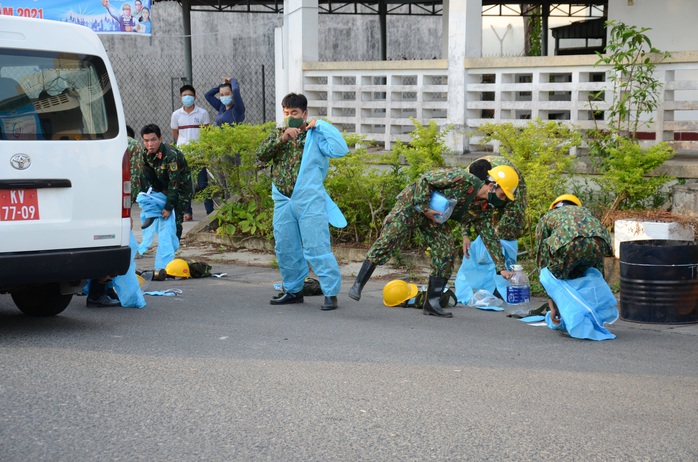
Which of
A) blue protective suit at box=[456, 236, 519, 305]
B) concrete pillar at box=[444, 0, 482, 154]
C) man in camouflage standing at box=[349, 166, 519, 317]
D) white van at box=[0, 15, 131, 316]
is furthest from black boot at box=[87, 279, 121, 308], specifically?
concrete pillar at box=[444, 0, 482, 154]

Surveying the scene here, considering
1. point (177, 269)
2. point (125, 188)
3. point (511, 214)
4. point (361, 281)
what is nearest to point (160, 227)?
point (177, 269)

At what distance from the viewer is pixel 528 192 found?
30.9 feet

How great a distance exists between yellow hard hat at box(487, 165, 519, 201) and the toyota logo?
12.2ft

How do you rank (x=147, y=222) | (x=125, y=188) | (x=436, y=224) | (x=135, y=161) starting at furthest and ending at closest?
(x=147, y=222), (x=135, y=161), (x=436, y=224), (x=125, y=188)

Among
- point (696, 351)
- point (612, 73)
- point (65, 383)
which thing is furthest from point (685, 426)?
point (612, 73)

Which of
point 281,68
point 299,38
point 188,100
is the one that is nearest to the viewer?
point 299,38

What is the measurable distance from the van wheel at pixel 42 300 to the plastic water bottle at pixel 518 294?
361 centimetres

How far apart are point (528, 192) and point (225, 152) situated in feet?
12.8

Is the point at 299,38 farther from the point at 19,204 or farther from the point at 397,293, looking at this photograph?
the point at 19,204

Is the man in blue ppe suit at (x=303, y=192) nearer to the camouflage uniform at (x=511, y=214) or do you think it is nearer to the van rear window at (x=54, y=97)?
the camouflage uniform at (x=511, y=214)

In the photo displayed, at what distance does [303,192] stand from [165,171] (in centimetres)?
211

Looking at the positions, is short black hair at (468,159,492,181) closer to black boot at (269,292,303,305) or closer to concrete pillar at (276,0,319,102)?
black boot at (269,292,303,305)

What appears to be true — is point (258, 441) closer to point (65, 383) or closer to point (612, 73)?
point (65, 383)

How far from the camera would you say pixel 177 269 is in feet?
32.2
